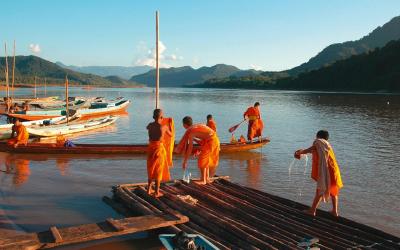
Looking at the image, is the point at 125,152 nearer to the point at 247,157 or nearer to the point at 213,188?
the point at 247,157

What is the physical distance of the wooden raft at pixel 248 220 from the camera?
252 inches

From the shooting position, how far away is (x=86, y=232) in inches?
258

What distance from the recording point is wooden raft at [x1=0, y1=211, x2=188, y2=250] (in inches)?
242

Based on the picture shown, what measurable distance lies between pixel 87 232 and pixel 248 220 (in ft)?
9.69

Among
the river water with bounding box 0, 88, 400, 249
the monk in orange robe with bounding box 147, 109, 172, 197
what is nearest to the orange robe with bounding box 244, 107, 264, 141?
the river water with bounding box 0, 88, 400, 249

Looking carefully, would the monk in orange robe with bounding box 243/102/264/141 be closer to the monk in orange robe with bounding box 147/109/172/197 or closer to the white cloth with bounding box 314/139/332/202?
the monk in orange robe with bounding box 147/109/172/197

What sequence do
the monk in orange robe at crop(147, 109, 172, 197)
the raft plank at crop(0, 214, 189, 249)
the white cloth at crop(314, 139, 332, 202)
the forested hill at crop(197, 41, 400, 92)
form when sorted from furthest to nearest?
the forested hill at crop(197, 41, 400, 92), the monk in orange robe at crop(147, 109, 172, 197), the white cloth at crop(314, 139, 332, 202), the raft plank at crop(0, 214, 189, 249)

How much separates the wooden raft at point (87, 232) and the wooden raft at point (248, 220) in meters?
0.33

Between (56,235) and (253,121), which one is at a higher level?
(253,121)

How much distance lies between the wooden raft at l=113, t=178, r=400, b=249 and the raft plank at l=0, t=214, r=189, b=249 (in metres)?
0.36

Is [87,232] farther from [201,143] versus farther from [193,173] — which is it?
[193,173]

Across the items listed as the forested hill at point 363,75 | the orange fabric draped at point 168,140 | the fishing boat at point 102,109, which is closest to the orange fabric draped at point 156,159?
the orange fabric draped at point 168,140

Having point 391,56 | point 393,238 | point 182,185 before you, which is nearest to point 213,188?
point 182,185

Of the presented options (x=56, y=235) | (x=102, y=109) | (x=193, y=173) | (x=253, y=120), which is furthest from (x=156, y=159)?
(x=102, y=109)
